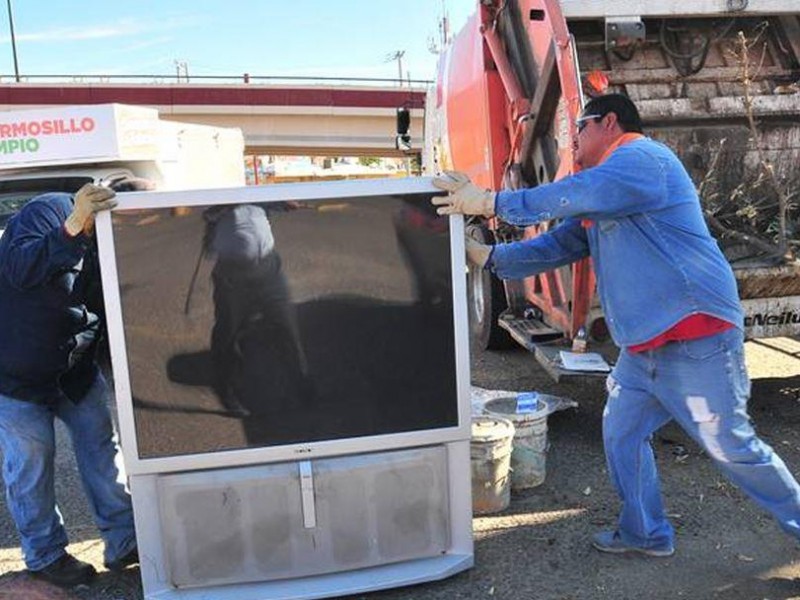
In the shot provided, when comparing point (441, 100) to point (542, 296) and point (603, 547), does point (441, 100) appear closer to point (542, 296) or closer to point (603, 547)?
point (542, 296)

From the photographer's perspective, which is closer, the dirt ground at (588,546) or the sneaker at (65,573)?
the dirt ground at (588,546)

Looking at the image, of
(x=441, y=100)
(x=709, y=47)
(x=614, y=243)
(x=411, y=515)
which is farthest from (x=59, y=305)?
(x=441, y=100)

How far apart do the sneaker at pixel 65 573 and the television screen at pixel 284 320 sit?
81 centimetres

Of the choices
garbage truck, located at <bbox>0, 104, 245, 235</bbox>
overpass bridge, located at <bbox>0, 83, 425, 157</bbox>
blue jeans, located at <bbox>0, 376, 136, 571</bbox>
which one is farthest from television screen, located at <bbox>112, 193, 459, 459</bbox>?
overpass bridge, located at <bbox>0, 83, 425, 157</bbox>

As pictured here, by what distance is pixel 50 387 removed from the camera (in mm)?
3350

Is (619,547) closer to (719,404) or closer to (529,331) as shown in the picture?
(719,404)

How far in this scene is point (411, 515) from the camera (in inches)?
130

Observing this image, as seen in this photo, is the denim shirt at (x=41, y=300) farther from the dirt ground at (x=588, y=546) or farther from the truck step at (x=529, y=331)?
the truck step at (x=529, y=331)

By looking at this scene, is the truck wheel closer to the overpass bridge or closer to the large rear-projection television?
the large rear-projection television

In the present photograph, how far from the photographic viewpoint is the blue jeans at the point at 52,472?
3.32 meters

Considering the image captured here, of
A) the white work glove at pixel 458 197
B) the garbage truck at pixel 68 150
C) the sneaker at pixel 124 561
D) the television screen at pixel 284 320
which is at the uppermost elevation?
the garbage truck at pixel 68 150

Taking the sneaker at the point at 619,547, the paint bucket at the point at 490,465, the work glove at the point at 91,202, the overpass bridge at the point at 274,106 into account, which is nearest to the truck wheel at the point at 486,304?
the paint bucket at the point at 490,465

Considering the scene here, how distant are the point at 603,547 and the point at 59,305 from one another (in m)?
2.46

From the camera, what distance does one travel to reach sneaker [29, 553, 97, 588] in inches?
135
